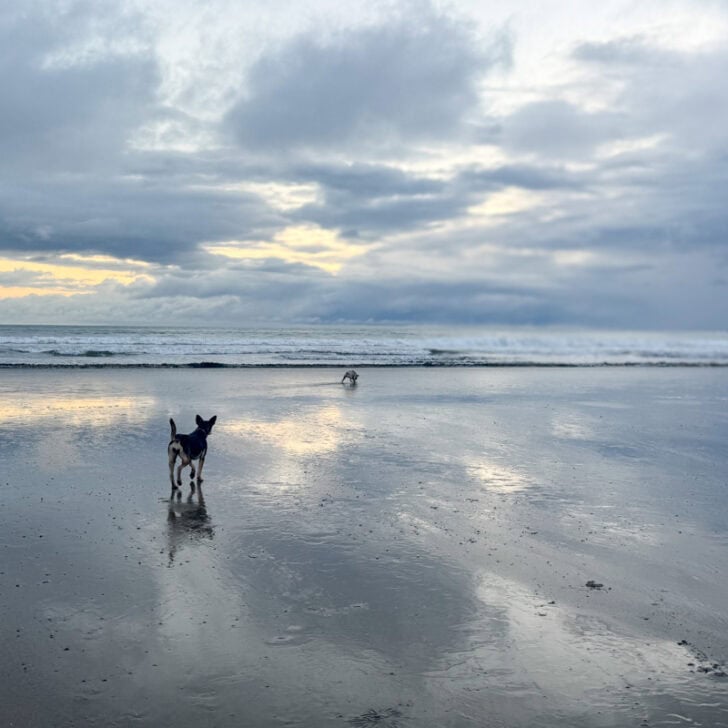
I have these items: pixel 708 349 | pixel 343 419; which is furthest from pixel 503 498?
pixel 708 349

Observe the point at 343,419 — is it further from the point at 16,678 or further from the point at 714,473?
the point at 16,678

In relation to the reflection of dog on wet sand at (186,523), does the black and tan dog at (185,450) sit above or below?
above

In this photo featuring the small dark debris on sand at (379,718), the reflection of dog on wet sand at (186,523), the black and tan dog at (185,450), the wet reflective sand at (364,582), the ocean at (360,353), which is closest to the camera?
the small dark debris on sand at (379,718)

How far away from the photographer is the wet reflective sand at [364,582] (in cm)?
484

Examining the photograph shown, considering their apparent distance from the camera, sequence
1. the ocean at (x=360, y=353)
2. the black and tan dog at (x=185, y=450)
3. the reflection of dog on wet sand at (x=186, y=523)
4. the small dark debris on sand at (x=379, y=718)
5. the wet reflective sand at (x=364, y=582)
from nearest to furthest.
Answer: the small dark debris on sand at (x=379, y=718), the wet reflective sand at (x=364, y=582), the reflection of dog on wet sand at (x=186, y=523), the black and tan dog at (x=185, y=450), the ocean at (x=360, y=353)

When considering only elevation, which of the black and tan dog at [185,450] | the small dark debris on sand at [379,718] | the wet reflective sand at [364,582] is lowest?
the small dark debris on sand at [379,718]

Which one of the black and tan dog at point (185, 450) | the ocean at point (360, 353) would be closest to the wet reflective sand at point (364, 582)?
the black and tan dog at point (185, 450)

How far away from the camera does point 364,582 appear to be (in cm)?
685

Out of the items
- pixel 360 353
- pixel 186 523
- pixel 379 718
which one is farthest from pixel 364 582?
pixel 360 353

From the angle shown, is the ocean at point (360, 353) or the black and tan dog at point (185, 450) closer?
the black and tan dog at point (185, 450)

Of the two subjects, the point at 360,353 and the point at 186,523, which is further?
the point at 360,353

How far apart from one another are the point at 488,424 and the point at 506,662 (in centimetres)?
1268

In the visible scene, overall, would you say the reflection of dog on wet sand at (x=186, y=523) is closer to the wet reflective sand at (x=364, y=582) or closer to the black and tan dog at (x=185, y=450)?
the wet reflective sand at (x=364, y=582)

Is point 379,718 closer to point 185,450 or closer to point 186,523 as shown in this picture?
point 186,523
